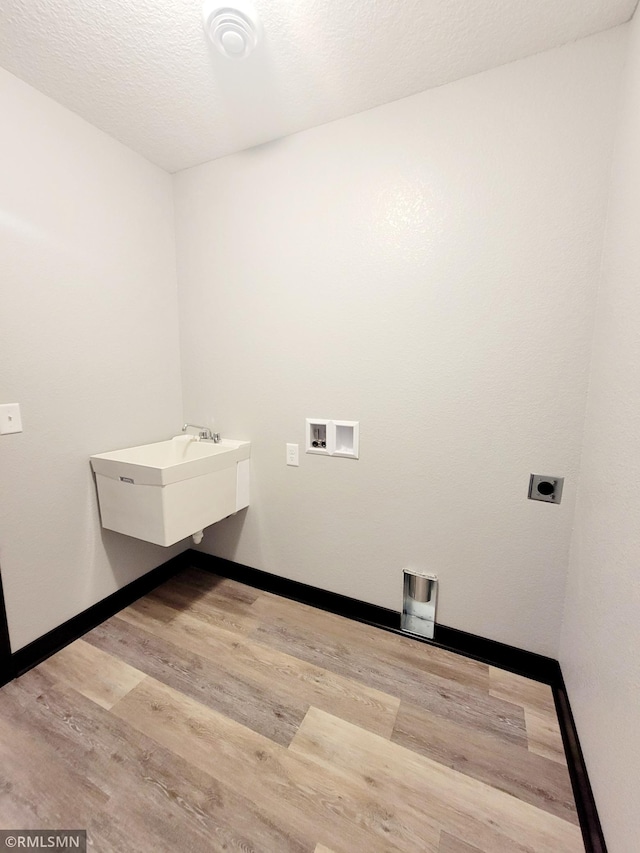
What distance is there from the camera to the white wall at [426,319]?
4.04ft

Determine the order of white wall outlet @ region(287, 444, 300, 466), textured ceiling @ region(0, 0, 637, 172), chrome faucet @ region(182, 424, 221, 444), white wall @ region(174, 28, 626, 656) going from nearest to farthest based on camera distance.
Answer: textured ceiling @ region(0, 0, 637, 172), white wall @ region(174, 28, 626, 656), white wall outlet @ region(287, 444, 300, 466), chrome faucet @ region(182, 424, 221, 444)

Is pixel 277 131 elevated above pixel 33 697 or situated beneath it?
elevated above

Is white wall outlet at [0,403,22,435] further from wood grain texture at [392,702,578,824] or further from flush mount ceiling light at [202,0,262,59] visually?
wood grain texture at [392,702,578,824]

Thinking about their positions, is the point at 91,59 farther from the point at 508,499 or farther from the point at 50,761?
the point at 50,761

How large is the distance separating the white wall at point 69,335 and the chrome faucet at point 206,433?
0.68ft

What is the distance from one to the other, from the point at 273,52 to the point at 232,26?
168 millimetres

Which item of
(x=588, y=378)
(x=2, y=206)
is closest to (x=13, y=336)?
(x=2, y=206)

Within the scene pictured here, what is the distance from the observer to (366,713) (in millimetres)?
1287

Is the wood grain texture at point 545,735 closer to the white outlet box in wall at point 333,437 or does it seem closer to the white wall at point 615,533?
the white wall at point 615,533

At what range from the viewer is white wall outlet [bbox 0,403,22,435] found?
52.7 inches

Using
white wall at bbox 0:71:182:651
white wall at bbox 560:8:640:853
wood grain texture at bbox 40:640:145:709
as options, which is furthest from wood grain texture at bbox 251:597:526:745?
white wall at bbox 0:71:182:651

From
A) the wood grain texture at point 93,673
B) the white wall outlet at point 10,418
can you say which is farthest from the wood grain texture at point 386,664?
the white wall outlet at point 10,418

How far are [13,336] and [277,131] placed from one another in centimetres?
149

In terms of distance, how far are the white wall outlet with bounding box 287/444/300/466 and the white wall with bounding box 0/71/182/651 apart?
0.85m
